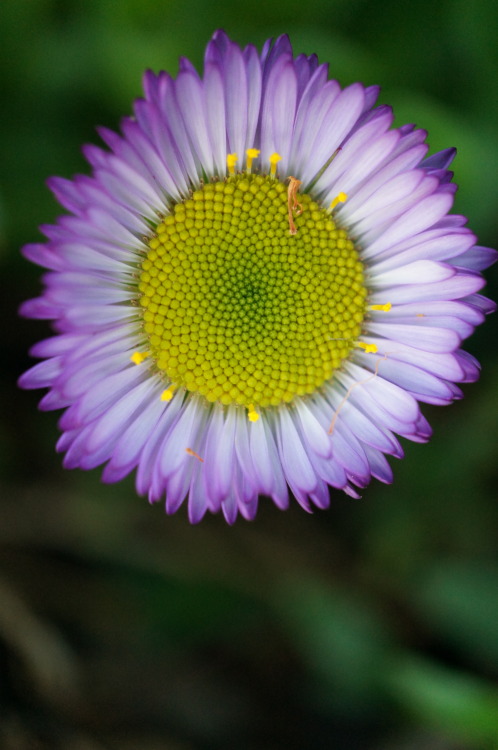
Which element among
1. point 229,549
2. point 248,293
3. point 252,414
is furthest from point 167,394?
point 229,549

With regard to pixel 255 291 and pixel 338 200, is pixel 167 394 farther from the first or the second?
pixel 338 200

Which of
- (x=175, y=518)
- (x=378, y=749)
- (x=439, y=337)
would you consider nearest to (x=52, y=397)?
(x=439, y=337)

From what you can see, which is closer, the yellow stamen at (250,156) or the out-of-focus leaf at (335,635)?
the yellow stamen at (250,156)

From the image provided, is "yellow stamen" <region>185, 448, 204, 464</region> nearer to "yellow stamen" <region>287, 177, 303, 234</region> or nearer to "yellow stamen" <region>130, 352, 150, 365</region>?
"yellow stamen" <region>130, 352, 150, 365</region>

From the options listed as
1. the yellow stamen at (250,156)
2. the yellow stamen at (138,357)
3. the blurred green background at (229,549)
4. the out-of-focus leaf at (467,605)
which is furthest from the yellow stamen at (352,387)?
the out-of-focus leaf at (467,605)

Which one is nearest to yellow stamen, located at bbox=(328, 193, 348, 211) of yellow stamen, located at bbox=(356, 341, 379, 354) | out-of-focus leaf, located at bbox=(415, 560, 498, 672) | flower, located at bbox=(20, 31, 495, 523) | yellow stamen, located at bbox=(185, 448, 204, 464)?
flower, located at bbox=(20, 31, 495, 523)

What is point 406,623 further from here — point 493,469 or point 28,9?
point 28,9

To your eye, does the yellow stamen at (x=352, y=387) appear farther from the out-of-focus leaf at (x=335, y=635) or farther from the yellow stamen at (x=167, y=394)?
the out-of-focus leaf at (x=335, y=635)
